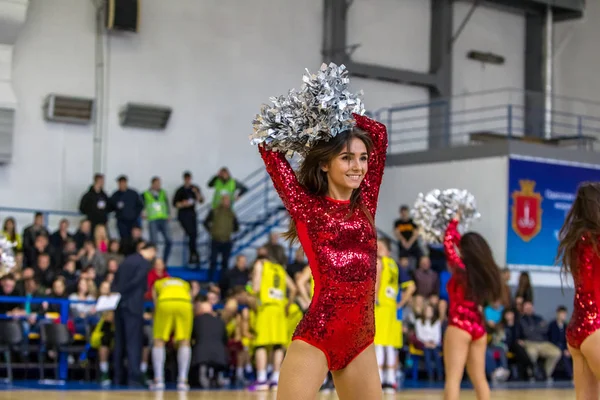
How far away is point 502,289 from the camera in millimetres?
7707

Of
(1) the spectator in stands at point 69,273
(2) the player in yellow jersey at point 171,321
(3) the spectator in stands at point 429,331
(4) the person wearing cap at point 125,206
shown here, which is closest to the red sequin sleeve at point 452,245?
(2) the player in yellow jersey at point 171,321

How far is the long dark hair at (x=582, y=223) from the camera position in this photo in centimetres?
563

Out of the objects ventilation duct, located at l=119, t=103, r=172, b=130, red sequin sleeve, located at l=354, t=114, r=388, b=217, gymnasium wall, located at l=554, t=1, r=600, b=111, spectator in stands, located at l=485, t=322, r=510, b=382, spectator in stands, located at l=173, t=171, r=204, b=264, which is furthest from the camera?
gymnasium wall, located at l=554, t=1, r=600, b=111

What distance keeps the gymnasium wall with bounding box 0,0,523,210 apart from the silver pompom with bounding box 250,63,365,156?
13.6 meters

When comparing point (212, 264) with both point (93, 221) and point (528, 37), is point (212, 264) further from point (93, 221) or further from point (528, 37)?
point (528, 37)

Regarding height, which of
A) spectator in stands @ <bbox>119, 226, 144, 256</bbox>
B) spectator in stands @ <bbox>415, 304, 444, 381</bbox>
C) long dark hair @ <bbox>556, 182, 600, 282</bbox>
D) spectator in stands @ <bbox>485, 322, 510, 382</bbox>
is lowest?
spectator in stands @ <bbox>485, 322, 510, 382</bbox>

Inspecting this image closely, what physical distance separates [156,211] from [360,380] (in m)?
13.6

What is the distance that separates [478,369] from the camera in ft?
24.8

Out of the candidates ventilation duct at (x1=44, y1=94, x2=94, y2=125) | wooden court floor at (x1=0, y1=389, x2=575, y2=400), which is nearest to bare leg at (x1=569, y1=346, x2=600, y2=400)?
wooden court floor at (x1=0, y1=389, x2=575, y2=400)

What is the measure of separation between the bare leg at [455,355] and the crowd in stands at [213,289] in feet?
9.61

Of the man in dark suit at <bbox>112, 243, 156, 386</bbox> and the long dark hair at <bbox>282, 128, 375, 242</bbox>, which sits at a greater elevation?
the long dark hair at <bbox>282, 128, 375, 242</bbox>

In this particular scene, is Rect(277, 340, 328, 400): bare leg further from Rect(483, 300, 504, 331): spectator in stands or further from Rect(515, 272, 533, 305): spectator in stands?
Rect(515, 272, 533, 305): spectator in stands

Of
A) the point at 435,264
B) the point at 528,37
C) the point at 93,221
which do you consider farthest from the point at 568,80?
the point at 93,221

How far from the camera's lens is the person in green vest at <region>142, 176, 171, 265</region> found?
17.5 metres
